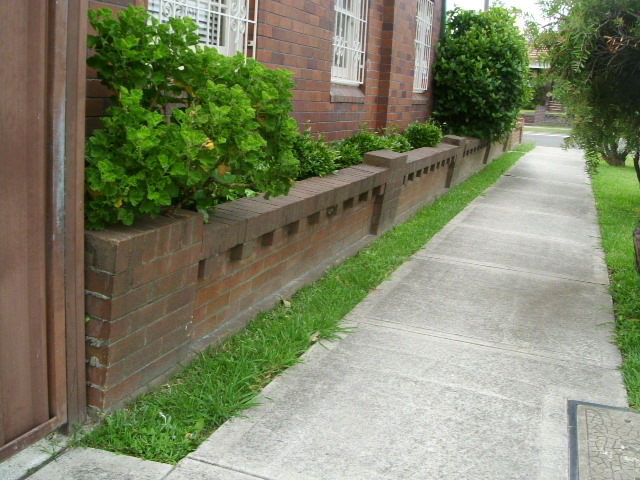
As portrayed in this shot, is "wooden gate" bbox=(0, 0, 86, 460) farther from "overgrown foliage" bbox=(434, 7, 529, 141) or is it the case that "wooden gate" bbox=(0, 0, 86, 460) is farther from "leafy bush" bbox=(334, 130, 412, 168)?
"overgrown foliage" bbox=(434, 7, 529, 141)

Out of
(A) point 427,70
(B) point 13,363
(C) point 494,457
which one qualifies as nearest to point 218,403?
(B) point 13,363

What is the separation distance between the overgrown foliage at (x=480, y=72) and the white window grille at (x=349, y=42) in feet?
13.0

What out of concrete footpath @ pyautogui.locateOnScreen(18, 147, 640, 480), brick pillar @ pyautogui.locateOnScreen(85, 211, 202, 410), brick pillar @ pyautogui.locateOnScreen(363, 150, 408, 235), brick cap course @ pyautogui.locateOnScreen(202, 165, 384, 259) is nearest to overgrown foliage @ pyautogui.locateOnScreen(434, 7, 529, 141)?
brick pillar @ pyautogui.locateOnScreen(363, 150, 408, 235)

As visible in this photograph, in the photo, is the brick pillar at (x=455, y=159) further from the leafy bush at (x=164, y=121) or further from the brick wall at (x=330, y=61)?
the leafy bush at (x=164, y=121)

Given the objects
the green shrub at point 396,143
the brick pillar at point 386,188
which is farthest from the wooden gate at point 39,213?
the green shrub at point 396,143

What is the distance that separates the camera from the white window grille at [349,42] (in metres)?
7.93

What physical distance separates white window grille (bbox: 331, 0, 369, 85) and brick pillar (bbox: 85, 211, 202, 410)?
4.47m

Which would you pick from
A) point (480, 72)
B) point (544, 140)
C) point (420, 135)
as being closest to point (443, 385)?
point (420, 135)

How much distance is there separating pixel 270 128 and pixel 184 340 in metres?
1.21

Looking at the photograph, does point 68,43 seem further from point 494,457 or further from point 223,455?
point 494,457

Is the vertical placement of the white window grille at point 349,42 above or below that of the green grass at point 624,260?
above

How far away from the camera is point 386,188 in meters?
7.50

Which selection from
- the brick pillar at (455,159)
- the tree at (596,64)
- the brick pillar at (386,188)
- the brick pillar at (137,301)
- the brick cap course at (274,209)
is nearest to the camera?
the brick pillar at (137,301)

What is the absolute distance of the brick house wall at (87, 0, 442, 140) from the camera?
19.6ft
